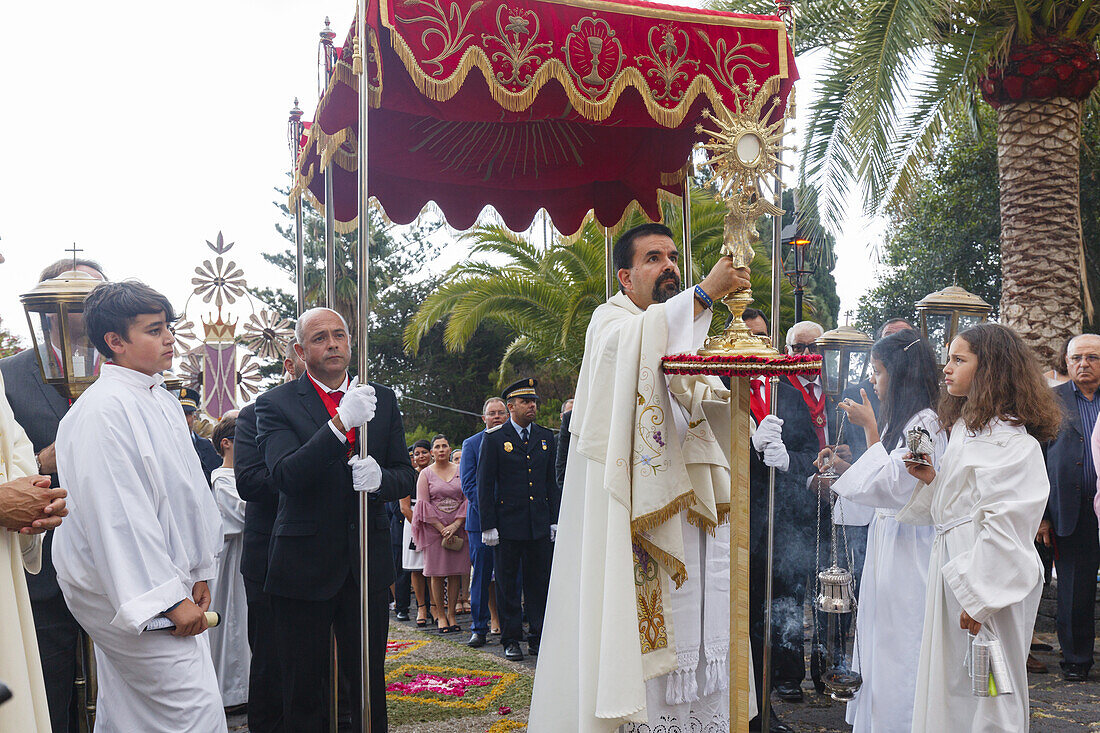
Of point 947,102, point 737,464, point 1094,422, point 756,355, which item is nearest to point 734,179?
point 756,355

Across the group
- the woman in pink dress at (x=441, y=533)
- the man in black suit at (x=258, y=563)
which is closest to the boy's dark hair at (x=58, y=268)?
the man in black suit at (x=258, y=563)

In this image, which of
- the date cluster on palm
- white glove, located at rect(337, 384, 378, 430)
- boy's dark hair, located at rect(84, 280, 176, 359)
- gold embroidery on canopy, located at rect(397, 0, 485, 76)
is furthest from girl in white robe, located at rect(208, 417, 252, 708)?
the date cluster on palm

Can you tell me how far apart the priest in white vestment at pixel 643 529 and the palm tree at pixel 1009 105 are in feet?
16.8

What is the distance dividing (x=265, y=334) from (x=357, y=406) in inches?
337

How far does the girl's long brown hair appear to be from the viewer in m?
3.78

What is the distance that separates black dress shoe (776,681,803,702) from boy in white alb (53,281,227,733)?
372 cm

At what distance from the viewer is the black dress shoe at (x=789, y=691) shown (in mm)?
5773

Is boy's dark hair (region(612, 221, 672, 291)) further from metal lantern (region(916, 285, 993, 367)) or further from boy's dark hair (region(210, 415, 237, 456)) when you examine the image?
boy's dark hair (region(210, 415, 237, 456))

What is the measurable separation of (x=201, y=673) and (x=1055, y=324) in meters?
8.33

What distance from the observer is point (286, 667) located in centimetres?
443

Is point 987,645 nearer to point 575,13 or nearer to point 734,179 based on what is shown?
point 734,179

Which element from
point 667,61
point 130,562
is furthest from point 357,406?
point 667,61

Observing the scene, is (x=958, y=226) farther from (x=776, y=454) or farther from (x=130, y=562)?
(x=130, y=562)

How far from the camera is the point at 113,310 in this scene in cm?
349
